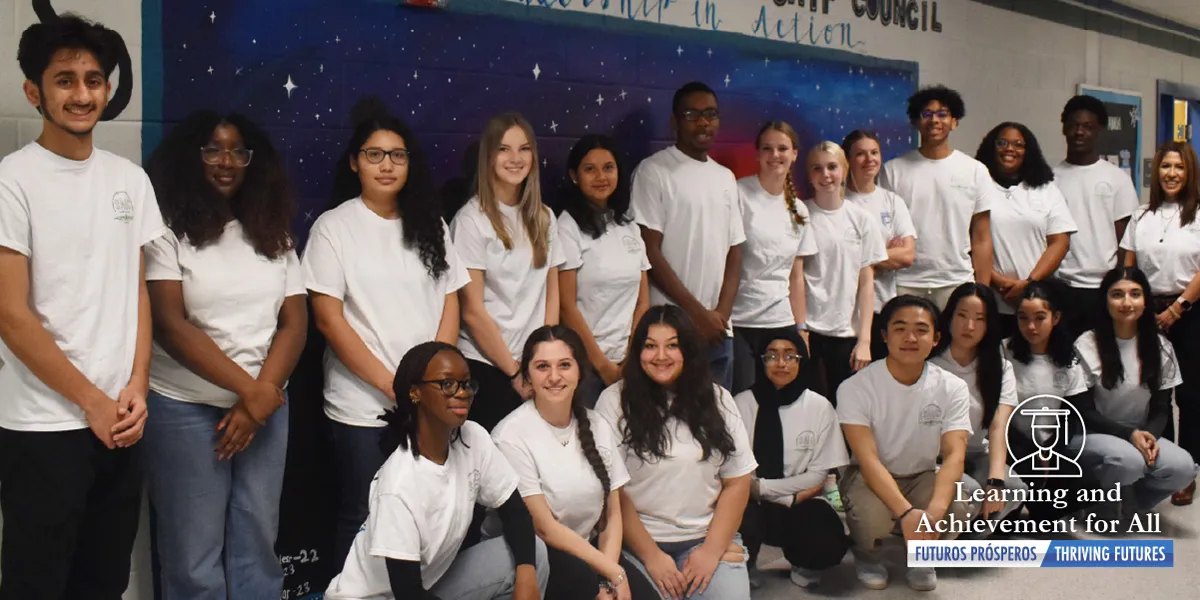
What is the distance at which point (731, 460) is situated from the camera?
10.1 ft

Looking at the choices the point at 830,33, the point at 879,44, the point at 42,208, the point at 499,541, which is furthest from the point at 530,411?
the point at 879,44

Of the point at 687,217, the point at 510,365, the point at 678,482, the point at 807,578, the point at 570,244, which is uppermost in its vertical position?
the point at 687,217

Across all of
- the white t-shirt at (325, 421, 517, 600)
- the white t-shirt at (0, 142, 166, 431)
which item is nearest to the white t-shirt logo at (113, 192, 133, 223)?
the white t-shirt at (0, 142, 166, 431)

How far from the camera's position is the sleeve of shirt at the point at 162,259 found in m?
2.51

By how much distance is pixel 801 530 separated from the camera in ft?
11.1

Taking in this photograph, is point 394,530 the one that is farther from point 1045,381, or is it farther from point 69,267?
point 1045,381

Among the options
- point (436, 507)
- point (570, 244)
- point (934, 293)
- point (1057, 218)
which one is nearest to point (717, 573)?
point (436, 507)

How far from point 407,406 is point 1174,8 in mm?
7616

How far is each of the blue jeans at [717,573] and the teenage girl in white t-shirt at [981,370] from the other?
1189 mm

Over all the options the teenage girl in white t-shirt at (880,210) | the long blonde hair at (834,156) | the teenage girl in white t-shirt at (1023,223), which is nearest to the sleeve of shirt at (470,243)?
the long blonde hair at (834,156)

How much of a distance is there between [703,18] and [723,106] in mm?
358

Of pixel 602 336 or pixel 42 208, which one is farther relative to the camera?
pixel 602 336

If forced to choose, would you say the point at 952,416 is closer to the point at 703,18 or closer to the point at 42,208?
the point at 703,18

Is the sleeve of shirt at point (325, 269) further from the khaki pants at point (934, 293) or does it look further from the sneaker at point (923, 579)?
the khaki pants at point (934, 293)
